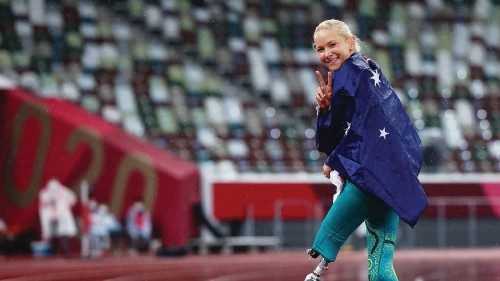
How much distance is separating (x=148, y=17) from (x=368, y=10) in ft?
18.9

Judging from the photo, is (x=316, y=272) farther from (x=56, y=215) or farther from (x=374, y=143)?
(x=56, y=215)

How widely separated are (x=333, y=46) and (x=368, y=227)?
931mm

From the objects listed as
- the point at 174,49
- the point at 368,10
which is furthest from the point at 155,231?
the point at 368,10

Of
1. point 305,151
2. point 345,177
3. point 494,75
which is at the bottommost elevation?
point 345,177

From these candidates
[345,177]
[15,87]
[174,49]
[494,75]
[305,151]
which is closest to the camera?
[345,177]

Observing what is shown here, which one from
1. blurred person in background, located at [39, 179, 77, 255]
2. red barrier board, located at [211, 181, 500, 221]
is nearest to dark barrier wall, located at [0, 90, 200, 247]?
red barrier board, located at [211, 181, 500, 221]

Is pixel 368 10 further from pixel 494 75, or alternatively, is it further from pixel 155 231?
pixel 155 231

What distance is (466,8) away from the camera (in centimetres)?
3072

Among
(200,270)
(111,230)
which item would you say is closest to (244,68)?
(111,230)

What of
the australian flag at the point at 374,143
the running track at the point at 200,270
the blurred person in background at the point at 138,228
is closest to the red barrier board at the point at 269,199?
the blurred person in background at the point at 138,228

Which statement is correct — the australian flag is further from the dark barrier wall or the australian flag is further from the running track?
the dark barrier wall

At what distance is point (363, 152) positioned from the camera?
5.84 metres

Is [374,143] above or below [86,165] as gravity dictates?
below

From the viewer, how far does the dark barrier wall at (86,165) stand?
2375cm
